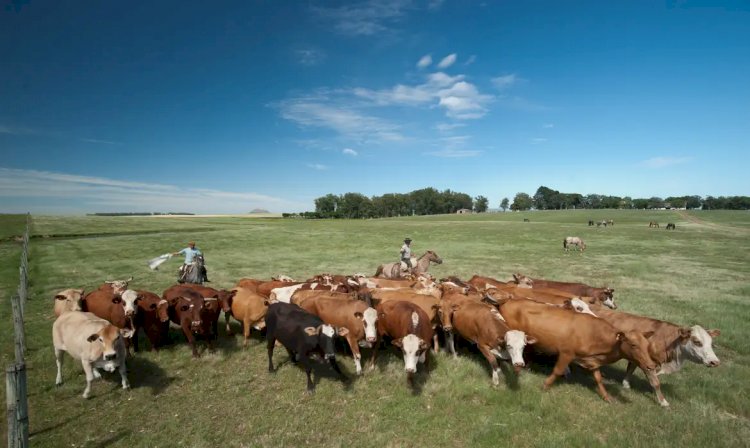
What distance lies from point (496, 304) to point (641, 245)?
36.9 meters

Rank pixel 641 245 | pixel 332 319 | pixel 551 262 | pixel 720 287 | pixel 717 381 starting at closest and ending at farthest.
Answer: pixel 717 381 → pixel 332 319 → pixel 720 287 → pixel 551 262 → pixel 641 245

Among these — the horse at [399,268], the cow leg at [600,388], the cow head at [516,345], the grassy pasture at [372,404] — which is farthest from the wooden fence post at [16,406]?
the horse at [399,268]

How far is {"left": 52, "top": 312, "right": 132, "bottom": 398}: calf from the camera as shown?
7.41 meters

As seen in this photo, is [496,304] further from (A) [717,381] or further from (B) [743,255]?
(B) [743,255]

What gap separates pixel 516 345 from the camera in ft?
24.5

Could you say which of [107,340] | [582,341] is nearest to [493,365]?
[582,341]

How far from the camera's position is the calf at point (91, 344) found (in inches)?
292

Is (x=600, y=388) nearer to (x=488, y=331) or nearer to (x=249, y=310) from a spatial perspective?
(x=488, y=331)

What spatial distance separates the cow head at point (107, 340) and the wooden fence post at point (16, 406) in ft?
5.33

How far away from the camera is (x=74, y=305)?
1034cm

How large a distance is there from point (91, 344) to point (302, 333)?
173 inches

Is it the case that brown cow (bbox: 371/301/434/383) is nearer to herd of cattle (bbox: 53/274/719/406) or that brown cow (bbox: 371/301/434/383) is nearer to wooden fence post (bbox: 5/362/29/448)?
herd of cattle (bbox: 53/274/719/406)

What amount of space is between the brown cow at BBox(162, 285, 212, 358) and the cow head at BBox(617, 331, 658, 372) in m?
9.88

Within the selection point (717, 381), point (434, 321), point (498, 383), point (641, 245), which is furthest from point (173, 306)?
point (641, 245)
